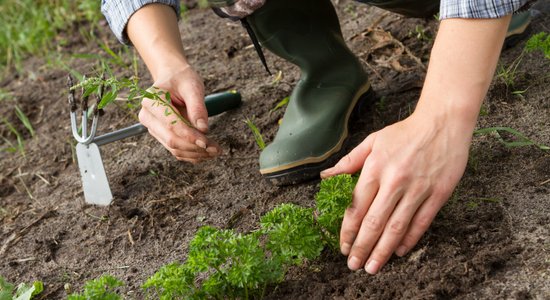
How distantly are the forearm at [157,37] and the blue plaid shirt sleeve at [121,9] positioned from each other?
0.05 ft

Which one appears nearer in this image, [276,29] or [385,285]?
[385,285]

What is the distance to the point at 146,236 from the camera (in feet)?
7.85

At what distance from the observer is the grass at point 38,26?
4316 mm

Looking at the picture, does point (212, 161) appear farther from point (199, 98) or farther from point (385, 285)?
point (385, 285)

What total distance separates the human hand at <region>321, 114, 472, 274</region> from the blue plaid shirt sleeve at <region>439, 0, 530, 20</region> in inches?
10.6

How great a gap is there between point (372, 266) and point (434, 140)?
0.38 meters

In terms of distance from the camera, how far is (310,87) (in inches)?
101

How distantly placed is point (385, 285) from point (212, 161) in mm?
1108

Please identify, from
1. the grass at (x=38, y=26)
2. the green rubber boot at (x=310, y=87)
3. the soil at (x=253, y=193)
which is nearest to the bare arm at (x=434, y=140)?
the soil at (x=253, y=193)

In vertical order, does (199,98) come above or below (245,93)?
above

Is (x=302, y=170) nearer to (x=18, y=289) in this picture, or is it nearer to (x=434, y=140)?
(x=434, y=140)

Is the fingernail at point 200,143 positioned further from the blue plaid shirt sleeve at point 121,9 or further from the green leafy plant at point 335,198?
the blue plaid shirt sleeve at point 121,9

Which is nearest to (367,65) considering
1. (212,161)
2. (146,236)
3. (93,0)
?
(212,161)

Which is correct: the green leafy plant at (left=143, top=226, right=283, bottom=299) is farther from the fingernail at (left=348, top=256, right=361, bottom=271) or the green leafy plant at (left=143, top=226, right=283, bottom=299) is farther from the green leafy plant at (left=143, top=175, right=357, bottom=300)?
the fingernail at (left=348, top=256, right=361, bottom=271)
